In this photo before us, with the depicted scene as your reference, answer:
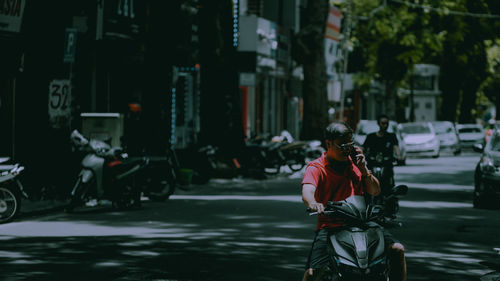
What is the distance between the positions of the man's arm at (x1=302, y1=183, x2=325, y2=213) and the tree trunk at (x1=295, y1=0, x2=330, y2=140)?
3377cm

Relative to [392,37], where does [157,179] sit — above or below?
below

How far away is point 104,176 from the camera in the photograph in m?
18.1

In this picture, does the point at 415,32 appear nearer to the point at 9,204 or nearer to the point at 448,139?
the point at 448,139

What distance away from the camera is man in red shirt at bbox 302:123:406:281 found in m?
6.75

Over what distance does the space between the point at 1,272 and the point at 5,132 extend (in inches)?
468

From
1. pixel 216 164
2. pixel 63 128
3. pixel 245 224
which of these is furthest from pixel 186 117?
pixel 245 224

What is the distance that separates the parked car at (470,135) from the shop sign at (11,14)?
3614 cm

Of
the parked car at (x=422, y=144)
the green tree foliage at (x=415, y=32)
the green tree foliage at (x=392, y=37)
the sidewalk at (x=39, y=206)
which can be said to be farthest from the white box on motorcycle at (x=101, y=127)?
the green tree foliage at (x=392, y=37)

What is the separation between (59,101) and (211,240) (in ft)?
24.9

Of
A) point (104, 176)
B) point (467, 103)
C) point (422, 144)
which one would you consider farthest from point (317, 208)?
point (467, 103)

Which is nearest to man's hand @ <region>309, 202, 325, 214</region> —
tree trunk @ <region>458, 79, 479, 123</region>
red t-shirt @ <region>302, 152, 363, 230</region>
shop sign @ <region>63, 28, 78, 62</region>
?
red t-shirt @ <region>302, 152, 363, 230</region>

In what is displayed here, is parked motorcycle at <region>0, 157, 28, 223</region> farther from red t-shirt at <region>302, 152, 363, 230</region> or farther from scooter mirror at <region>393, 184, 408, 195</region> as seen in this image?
scooter mirror at <region>393, 184, 408, 195</region>

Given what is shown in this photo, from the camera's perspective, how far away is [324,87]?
41.6 metres

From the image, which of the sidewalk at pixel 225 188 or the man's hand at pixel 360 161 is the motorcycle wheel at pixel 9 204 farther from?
the man's hand at pixel 360 161
